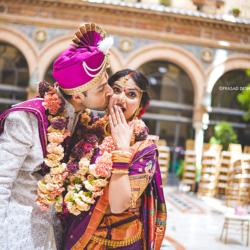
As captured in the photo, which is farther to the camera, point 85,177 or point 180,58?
point 180,58

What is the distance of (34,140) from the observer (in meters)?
1.43

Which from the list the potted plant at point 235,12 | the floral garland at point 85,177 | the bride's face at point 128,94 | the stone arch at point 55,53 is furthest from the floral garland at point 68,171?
the potted plant at point 235,12

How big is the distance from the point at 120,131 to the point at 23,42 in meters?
9.78

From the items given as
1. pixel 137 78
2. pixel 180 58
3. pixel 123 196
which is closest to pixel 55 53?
pixel 180 58

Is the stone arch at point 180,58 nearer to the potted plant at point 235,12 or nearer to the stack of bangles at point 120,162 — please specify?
the potted plant at point 235,12

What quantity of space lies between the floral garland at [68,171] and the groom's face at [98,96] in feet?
0.50

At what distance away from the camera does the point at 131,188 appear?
4.83 ft

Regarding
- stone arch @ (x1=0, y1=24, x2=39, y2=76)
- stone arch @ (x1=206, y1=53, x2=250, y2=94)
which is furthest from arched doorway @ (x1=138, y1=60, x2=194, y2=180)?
stone arch @ (x1=0, y1=24, x2=39, y2=76)

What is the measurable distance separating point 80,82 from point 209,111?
9.66 m

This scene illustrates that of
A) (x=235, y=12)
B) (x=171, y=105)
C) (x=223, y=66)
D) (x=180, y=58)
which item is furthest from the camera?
(x=235, y=12)

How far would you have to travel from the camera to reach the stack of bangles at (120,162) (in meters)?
1.42

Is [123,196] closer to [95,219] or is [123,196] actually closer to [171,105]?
[95,219]

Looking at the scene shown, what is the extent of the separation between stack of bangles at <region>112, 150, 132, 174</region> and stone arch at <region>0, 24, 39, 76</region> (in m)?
9.36

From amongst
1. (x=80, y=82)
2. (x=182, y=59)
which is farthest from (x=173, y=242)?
(x=182, y=59)
